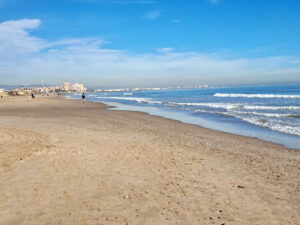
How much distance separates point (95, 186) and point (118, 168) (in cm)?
137

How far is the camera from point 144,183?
231 inches

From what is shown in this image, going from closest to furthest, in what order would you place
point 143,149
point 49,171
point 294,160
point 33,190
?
point 33,190
point 49,171
point 294,160
point 143,149

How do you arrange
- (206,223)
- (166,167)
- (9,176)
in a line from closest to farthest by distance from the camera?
(206,223) → (9,176) → (166,167)

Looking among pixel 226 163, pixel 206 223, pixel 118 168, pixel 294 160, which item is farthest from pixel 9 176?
pixel 294 160

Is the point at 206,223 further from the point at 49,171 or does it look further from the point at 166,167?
the point at 49,171

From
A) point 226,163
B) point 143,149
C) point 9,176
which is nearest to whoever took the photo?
point 9,176

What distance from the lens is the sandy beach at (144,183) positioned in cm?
439

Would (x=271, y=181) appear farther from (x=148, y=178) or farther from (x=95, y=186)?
(x=95, y=186)


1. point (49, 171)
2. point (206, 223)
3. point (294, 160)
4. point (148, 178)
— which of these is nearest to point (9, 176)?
point (49, 171)

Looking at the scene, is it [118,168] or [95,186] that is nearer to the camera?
[95,186]

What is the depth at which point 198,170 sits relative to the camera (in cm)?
693

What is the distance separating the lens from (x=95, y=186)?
5.64 metres

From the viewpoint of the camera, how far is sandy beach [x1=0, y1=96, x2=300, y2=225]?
4387mm

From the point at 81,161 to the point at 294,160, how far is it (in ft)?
22.6
